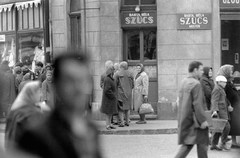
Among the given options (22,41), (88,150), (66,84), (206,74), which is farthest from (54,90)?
(22,41)

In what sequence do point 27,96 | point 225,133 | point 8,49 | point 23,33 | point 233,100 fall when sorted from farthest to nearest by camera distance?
point 8,49 < point 23,33 < point 233,100 < point 225,133 < point 27,96

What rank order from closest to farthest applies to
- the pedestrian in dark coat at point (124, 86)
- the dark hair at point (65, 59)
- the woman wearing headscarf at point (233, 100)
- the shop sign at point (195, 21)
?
the dark hair at point (65, 59)
the woman wearing headscarf at point (233, 100)
the pedestrian in dark coat at point (124, 86)
the shop sign at point (195, 21)

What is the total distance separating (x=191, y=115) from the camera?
28.4 feet

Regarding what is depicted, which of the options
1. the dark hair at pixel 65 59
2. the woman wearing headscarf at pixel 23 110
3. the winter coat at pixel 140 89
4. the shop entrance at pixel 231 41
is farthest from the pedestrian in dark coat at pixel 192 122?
the shop entrance at pixel 231 41

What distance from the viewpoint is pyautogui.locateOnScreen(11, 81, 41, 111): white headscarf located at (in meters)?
4.28

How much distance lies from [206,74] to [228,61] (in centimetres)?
518

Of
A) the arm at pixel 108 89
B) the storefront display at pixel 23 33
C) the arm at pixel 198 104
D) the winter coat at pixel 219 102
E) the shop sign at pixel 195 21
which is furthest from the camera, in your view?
the storefront display at pixel 23 33

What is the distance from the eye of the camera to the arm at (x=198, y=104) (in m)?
8.55

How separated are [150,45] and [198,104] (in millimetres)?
9451

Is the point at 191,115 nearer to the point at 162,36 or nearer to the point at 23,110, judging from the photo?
the point at 23,110

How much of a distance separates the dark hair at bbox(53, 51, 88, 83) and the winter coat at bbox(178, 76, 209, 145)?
5.76 metres

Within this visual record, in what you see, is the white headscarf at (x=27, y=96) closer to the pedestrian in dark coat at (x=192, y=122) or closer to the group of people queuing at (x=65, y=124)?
the group of people queuing at (x=65, y=124)

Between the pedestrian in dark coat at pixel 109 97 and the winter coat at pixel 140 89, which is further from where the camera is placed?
the winter coat at pixel 140 89

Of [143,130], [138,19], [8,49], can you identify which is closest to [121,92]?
[143,130]
